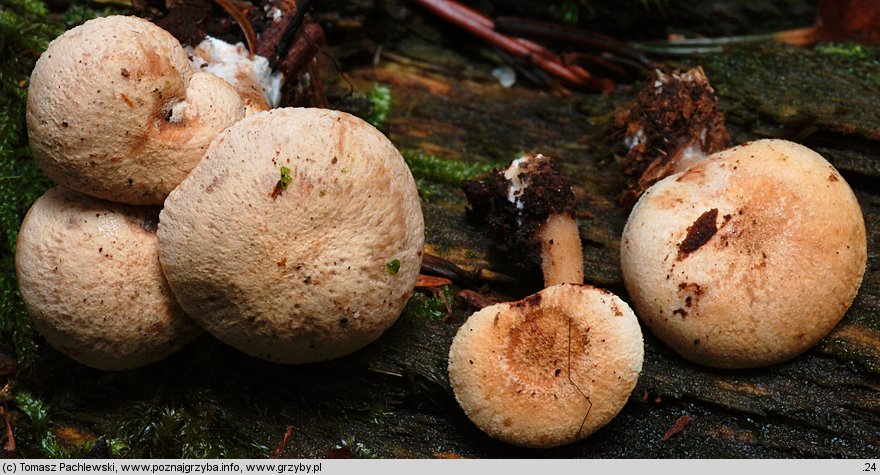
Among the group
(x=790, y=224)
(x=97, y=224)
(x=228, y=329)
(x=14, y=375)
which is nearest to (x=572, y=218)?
(x=790, y=224)

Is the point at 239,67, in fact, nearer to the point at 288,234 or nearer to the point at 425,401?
the point at 288,234

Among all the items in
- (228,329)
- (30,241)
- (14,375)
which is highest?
(30,241)

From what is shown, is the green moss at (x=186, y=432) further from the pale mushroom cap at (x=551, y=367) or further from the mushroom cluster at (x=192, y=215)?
the pale mushroom cap at (x=551, y=367)

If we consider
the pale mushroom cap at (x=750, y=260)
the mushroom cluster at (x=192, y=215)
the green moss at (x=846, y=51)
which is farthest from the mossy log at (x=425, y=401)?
the green moss at (x=846, y=51)

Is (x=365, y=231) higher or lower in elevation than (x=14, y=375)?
higher

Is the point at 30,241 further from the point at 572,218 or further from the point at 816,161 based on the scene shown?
the point at 816,161

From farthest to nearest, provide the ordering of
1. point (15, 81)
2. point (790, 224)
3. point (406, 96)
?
point (406, 96) < point (15, 81) < point (790, 224)
